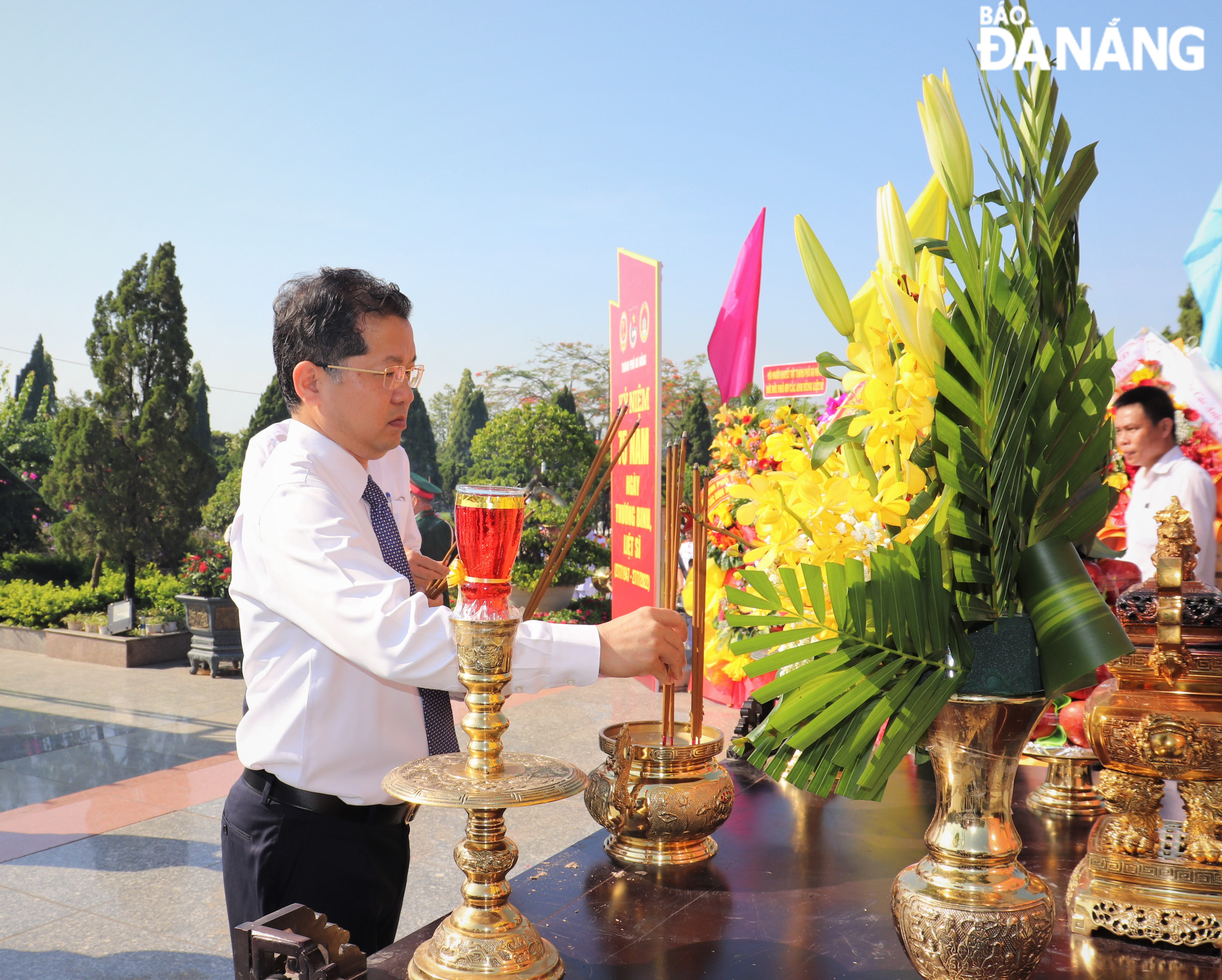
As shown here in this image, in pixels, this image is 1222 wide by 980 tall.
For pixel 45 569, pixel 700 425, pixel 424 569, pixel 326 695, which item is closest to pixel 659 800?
pixel 326 695

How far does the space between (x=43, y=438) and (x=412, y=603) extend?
16.0 m

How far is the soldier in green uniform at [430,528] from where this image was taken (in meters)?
6.30

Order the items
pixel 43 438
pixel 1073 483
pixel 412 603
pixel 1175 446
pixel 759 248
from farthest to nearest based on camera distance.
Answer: pixel 43 438
pixel 1175 446
pixel 759 248
pixel 412 603
pixel 1073 483

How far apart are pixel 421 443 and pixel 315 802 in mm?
20988

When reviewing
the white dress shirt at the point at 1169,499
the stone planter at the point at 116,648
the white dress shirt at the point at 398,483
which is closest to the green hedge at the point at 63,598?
the stone planter at the point at 116,648

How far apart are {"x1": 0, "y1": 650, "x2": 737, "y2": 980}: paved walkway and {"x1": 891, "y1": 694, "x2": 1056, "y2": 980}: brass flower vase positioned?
8.78ft

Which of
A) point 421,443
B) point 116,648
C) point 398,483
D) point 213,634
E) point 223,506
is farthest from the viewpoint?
point 421,443

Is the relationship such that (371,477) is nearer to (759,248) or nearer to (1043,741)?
(1043,741)

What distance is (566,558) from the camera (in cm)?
1177

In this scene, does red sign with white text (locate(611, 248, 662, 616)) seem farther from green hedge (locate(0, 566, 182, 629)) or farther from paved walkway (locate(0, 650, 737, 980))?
green hedge (locate(0, 566, 182, 629))

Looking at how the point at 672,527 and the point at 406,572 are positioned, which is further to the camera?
the point at 406,572

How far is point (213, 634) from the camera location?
24.9 feet

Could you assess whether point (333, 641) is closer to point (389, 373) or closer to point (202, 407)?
point (389, 373)

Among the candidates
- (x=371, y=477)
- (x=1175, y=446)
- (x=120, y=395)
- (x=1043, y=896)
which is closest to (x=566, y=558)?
(x=120, y=395)
